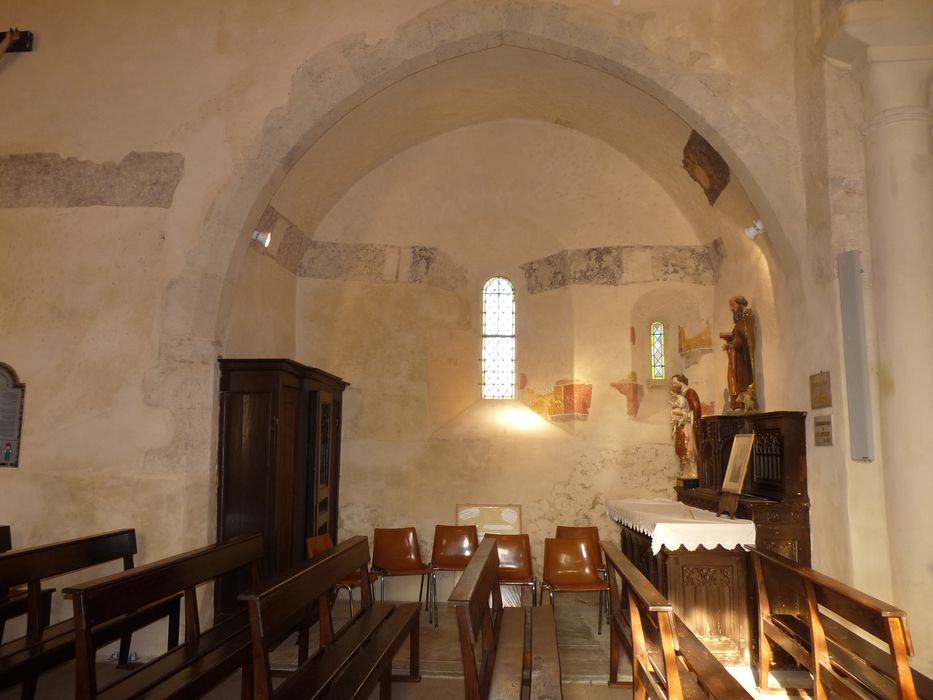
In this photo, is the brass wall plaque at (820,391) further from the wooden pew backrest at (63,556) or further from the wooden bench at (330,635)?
the wooden pew backrest at (63,556)

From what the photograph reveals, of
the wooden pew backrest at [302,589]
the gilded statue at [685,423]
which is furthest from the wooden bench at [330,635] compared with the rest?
the gilded statue at [685,423]

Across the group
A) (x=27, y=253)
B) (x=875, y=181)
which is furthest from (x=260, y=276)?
(x=875, y=181)

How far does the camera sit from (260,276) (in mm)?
7527

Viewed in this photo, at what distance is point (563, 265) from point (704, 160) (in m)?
Result: 2.21

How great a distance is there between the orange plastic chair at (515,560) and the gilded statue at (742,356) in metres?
2.30

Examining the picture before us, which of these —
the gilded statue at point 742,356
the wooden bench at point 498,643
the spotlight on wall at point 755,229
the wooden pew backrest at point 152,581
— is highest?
the spotlight on wall at point 755,229

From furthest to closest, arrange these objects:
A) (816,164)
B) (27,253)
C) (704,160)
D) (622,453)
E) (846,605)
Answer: (622,453)
(704,160)
(27,253)
(816,164)
(846,605)

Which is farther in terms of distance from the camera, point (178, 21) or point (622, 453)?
point (622, 453)

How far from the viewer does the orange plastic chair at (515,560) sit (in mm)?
6770

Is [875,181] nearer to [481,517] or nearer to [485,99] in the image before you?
[485,99]

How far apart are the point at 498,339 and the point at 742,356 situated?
3.26m

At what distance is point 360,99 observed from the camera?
22.5ft

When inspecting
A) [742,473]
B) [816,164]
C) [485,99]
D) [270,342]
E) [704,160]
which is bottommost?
[742,473]

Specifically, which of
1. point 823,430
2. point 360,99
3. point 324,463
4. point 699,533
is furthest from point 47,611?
point 823,430
